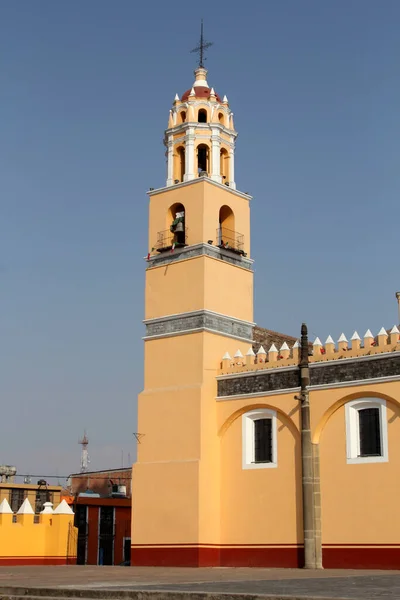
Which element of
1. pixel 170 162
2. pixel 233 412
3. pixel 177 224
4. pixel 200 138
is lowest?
pixel 233 412

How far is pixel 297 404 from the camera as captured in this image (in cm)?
2684

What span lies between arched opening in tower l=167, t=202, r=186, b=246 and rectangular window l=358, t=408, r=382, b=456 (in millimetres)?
9477

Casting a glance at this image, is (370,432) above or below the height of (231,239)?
below

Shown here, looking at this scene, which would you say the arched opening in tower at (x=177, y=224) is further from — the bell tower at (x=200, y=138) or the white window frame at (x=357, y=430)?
the white window frame at (x=357, y=430)

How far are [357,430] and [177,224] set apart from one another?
10512mm

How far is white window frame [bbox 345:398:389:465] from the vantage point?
81.9ft

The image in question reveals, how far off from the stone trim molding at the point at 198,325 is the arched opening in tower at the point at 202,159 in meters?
6.09

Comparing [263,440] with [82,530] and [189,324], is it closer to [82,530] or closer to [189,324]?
[189,324]

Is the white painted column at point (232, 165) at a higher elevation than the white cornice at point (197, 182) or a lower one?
higher

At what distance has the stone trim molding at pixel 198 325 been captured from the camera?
29.4 m

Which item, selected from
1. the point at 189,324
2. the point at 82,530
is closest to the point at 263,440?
the point at 189,324

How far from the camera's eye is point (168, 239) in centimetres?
3161

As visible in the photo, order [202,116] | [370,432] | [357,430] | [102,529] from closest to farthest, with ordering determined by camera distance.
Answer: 1. [370,432]
2. [357,430]
3. [202,116]
4. [102,529]

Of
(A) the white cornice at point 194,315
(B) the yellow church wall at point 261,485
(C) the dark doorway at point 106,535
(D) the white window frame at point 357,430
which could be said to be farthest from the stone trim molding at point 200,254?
(C) the dark doorway at point 106,535
